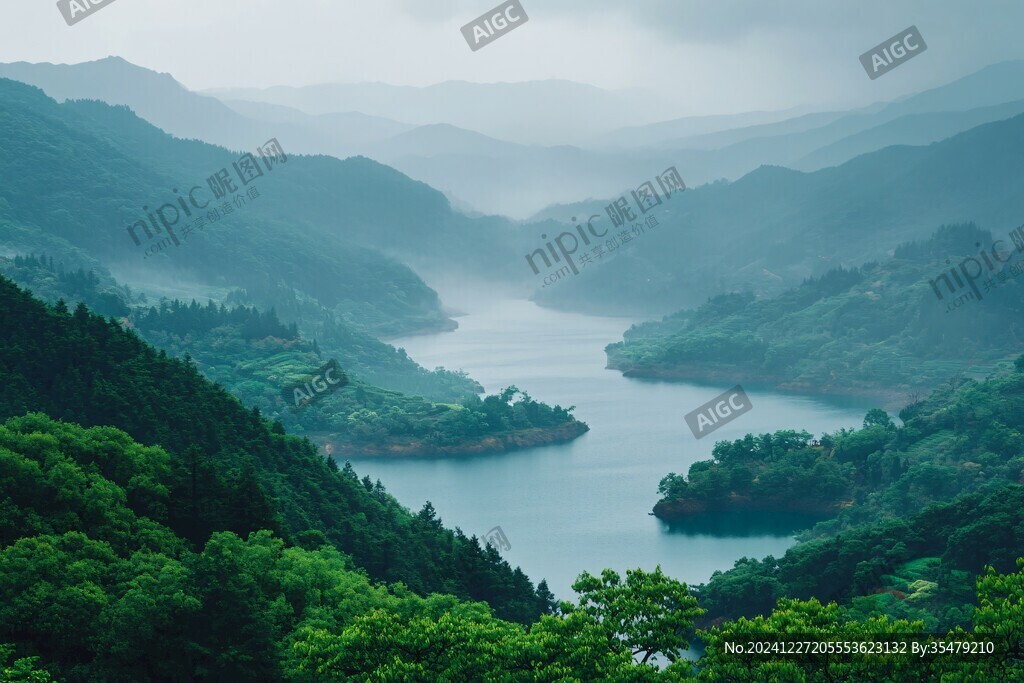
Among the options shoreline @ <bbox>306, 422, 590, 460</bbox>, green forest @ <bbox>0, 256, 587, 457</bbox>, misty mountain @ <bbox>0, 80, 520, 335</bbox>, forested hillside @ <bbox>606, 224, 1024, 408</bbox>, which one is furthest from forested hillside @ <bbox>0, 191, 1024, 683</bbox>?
misty mountain @ <bbox>0, 80, 520, 335</bbox>

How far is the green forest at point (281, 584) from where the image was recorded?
11555 mm

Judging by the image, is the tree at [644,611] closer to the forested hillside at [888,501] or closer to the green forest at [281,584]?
the green forest at [281,584]

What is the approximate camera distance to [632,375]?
2766 inches

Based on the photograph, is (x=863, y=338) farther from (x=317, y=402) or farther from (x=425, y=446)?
(x=317, y=402)

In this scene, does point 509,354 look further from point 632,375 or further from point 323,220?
point 323,220

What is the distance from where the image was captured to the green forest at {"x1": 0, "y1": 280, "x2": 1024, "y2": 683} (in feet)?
37.9

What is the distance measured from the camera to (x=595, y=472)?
43406 millimetres

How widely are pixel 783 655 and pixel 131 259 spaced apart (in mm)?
87716

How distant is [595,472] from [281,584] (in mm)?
29241

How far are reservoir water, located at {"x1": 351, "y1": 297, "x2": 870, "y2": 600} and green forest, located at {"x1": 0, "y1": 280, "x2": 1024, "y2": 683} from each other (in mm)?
7987

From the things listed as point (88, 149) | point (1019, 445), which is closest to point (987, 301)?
point (1019, 445)

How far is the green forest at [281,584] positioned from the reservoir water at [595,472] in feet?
26.2

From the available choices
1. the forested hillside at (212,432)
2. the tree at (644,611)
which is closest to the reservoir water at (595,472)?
the forested hillside at (212,432)

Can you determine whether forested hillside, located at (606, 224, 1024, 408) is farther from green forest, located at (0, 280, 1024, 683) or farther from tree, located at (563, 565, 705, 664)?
tree, located at (563, 565, 705, 664)
